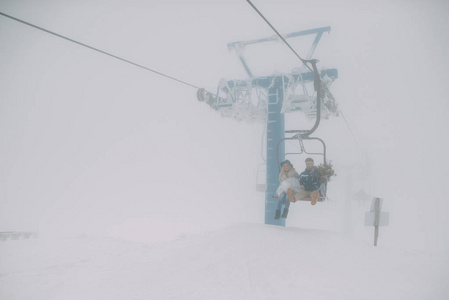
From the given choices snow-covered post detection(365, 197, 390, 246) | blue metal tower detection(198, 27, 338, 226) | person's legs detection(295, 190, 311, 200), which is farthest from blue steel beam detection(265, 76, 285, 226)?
snow-covered post detection(365, 197, 390, 246)

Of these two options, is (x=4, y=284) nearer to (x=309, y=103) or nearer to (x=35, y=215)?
(x=309, y=103)

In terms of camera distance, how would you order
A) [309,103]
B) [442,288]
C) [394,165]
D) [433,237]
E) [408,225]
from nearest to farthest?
[442,288], [309,103], [433,237], [408,225], [394,165]

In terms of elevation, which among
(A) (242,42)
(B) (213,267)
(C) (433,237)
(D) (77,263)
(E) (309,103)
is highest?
(A) (242,42)

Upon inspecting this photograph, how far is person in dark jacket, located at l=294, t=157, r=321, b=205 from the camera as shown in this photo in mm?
7332

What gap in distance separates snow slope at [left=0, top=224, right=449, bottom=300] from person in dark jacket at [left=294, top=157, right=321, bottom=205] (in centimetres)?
112

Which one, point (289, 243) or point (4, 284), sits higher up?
point (289, 243)

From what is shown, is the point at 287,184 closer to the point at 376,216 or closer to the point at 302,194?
the point at 302,194

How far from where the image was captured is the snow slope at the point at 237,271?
4797 mm

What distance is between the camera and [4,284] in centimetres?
527

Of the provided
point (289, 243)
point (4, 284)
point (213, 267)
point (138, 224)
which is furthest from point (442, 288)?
point (138, 224)

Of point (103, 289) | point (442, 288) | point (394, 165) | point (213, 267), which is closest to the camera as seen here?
point (103, 289)

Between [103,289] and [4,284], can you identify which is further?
[4,284]

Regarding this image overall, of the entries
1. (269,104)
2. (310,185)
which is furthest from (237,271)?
(269,104)

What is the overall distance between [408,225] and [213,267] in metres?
49.8
